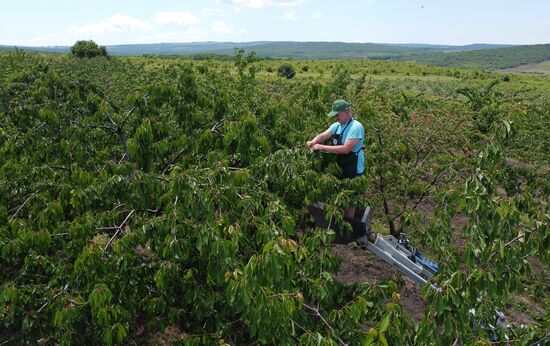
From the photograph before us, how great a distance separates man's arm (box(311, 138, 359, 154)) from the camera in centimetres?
496

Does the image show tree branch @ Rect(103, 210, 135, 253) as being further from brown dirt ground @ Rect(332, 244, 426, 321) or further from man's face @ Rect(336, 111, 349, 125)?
brown dirt ground @ Rect(332, 244, 426, 321)

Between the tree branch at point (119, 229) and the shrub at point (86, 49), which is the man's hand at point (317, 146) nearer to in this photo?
the tree branch at point (119, 229)

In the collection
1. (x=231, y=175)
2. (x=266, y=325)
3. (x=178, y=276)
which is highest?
(x=231, y=175)

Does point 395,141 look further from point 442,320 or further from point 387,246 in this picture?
point 442,320

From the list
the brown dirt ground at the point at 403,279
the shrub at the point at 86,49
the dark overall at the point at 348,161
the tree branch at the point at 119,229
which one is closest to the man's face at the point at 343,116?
the dark overall at the point at 348,161

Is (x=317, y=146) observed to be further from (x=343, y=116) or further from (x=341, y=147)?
(x=343, y=116)

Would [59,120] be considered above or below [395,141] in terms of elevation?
above

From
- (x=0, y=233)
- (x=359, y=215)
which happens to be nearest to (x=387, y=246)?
(x=359, y=215)

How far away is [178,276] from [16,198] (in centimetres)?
220

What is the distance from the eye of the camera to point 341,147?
16.5 ft

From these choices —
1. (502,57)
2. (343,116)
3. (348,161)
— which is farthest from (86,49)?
(502,57)

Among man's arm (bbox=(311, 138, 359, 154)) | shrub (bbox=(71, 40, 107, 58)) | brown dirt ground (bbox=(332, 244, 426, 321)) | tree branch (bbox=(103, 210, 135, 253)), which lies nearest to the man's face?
man's arm (bbox=(311, 138, 359, 154))

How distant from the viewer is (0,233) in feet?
13.3

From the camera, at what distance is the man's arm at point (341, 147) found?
16.3ft
